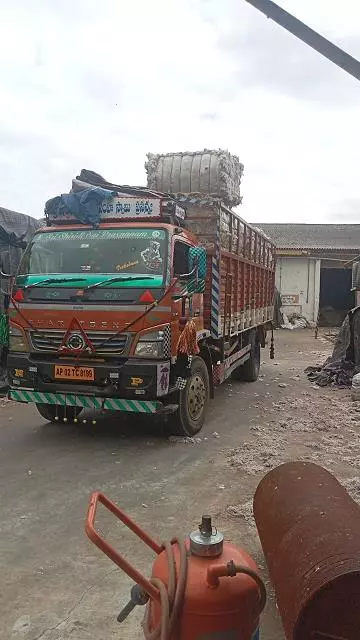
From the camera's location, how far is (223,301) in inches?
297

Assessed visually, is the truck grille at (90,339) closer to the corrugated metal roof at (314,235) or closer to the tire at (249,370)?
the tire at (249,370)

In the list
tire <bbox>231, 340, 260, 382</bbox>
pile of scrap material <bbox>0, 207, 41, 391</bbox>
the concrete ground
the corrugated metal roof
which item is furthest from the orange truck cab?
the corrugated metal roof

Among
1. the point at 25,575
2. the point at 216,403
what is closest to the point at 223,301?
the point at 216,403

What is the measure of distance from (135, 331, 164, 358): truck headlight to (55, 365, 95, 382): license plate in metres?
0.60

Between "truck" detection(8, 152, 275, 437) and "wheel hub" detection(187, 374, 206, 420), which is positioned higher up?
"truck" detection(8, 152, 275, 437)

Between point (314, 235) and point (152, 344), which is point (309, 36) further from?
point (314, 235)

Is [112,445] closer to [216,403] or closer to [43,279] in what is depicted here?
[43,279]

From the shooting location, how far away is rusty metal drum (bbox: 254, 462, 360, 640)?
2.27 m

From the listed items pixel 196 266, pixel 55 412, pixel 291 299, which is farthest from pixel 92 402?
pixel 291 299

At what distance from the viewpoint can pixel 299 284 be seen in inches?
1088

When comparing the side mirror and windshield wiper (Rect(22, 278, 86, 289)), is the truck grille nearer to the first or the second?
windshield wiper (Rect(22, 278, 86, 289))

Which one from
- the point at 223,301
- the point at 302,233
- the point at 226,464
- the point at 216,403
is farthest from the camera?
the point at 302,233

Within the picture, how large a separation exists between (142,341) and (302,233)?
29.9 metres

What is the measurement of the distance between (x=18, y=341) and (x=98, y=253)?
134 centimetres
